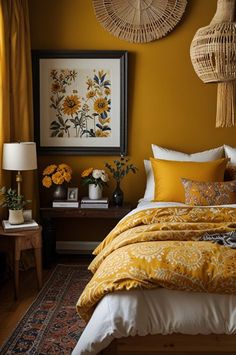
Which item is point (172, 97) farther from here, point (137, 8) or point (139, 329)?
point (139, 329)

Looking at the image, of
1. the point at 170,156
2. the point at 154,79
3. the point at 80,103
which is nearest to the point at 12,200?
the point at 80,103

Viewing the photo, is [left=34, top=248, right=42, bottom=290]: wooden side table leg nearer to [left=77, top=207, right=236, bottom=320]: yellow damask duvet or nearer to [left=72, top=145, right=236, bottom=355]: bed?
[left=77, top=207, right=236, bottom=320]: yellow damask duvet

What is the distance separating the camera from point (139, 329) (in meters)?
2.17

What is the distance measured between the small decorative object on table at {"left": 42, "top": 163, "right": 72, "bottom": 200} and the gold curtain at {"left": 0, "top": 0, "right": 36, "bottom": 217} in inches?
5.5

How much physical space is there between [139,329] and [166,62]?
2947 millimetres

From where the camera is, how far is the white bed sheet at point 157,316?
85.0 inches

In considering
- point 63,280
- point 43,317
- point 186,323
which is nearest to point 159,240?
point 186,323

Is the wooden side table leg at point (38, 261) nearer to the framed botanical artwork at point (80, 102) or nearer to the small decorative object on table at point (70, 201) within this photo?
the small decorative object on table at point (70, 201)

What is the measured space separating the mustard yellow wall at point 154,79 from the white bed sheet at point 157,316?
2.49 meters

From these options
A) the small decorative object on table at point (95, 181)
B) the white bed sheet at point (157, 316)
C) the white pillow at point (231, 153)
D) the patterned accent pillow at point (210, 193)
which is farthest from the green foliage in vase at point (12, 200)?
the white pillow at point (231, 153)

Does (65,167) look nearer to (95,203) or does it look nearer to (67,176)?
(67,176)

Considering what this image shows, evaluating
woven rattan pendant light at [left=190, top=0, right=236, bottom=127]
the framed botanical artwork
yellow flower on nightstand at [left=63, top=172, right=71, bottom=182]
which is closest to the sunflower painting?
the framed botanical artwork

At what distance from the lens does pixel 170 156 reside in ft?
14.3

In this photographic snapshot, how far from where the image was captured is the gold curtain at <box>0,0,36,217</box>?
399cm
